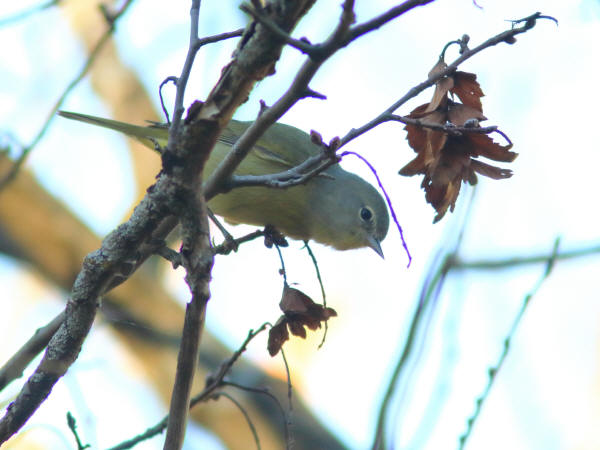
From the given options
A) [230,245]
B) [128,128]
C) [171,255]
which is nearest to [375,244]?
[128,128]

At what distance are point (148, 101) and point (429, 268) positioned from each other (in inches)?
355

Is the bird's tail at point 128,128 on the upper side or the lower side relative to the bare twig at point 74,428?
upper

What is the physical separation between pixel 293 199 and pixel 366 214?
0.75 m

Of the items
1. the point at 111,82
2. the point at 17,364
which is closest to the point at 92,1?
the point at 111,82

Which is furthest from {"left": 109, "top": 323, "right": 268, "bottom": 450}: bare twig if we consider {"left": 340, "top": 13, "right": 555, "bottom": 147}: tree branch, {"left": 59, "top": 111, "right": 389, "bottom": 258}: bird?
{"left": 59, "top": 111, "right": 389, "bottom": 258}: bird

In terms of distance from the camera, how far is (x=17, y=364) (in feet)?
9.37

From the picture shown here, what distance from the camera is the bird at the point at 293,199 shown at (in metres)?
5.10

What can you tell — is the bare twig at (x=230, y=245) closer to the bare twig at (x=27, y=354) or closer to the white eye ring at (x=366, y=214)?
Answer: the bare twig at (x=27, y=354)

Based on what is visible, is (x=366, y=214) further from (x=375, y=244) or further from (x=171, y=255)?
(x=171, y=255)

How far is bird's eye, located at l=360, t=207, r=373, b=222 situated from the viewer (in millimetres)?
5723

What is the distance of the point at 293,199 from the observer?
5.21 m

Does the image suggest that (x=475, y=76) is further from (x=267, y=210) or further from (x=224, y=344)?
(x=224, y=344)

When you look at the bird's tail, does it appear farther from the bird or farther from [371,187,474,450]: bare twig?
[371,187,474,450]: bare twig

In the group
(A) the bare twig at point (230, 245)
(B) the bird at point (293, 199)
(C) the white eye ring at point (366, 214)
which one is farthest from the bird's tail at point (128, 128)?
(A) the bare twig at point (230, 245)
